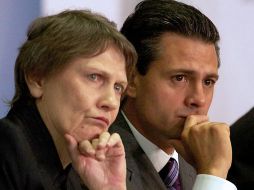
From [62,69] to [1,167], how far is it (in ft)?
0.79

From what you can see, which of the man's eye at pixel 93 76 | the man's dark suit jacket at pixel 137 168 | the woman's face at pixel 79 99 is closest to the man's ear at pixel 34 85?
the woman's face at pixel 79 99

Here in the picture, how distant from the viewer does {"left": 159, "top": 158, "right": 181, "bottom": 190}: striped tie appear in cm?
165

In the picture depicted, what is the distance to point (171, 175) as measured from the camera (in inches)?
65.4

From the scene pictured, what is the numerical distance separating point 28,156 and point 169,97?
0.53 metres

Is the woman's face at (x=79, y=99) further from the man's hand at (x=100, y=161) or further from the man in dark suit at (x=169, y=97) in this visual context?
the man in dark suit at (x=169, y=97)

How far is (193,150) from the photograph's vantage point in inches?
61.7

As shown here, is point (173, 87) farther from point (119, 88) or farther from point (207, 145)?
point (119, 88)

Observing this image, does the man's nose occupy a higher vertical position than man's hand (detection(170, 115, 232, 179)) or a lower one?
higher

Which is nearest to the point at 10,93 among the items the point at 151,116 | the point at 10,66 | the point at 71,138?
the point at 10,66

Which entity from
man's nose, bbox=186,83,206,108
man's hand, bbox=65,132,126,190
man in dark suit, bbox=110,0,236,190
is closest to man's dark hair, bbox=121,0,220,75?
man in dark suit, bbox=110,0,236,190

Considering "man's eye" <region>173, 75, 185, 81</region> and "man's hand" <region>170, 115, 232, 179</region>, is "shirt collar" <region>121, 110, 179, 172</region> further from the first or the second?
"man's eye" <region>173, 75, 185, 81</region>

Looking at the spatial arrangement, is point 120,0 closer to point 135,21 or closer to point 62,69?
point 135,21

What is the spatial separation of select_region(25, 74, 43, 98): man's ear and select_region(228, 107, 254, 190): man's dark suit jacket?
60 centimetres

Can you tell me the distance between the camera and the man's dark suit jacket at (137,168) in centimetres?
152
